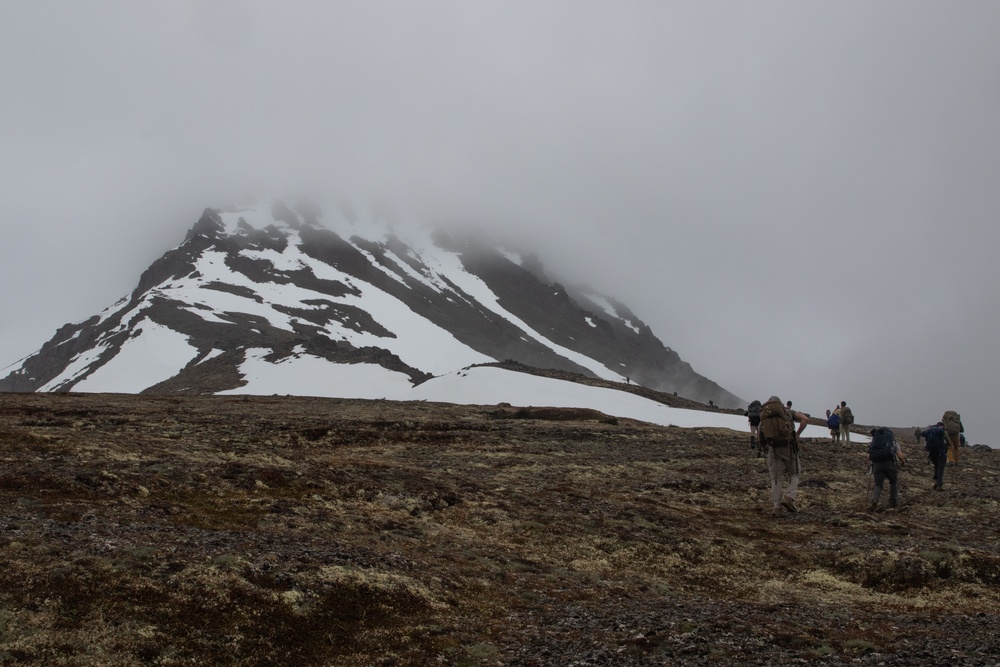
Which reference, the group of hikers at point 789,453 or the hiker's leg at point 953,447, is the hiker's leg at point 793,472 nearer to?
the group of hikers at point 789,453

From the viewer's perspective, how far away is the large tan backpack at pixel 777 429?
2206cm

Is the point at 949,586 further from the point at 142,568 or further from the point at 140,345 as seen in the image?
the point at 140,345

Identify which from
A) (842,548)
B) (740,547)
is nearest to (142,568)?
(740,547)

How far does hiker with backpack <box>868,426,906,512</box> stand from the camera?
22.4 meters

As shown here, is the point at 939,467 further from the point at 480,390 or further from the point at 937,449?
the point at 480,390

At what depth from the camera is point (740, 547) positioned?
58.7ft

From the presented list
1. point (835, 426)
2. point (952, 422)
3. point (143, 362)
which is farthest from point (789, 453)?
point (143, 362)

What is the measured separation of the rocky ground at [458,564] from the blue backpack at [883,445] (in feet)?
5.89

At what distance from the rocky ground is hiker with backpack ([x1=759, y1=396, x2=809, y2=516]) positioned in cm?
88

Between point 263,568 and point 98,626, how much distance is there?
3.02 metres

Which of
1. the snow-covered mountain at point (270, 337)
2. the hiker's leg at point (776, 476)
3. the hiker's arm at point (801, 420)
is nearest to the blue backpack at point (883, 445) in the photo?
the hiker's arm at point (801, 420)

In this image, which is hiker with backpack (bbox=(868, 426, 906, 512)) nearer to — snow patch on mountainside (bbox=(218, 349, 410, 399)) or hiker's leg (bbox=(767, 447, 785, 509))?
hiker's leg (bbox=(767, 447, 785, 509))

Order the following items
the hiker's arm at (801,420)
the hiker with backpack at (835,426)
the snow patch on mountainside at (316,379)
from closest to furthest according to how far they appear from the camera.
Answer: the hiker's arm at (801,420)
the hiker with backpack at (835,426)
the snow patch on mountainside at (316,379)

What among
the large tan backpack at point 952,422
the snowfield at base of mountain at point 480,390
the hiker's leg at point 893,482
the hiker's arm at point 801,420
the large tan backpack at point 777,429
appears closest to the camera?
the large tan backpack at point 777,429
